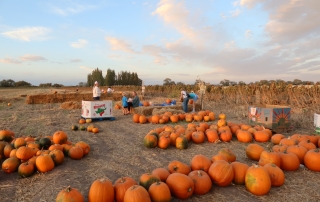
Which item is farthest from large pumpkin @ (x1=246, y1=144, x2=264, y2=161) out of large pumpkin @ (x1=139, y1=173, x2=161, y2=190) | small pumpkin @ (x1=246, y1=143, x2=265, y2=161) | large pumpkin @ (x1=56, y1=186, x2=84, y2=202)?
large pumpkin @ (x1=56, y1=186, x2=84, y2=202)

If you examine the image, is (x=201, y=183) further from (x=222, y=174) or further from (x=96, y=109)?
(x=96, y=109)

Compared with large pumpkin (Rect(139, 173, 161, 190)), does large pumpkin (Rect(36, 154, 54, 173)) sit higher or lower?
lower

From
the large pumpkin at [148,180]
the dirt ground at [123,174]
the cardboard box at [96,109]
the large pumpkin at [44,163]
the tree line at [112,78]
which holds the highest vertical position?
the tree line at [112,78]

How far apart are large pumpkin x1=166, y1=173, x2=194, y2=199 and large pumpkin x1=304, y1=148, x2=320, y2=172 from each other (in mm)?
2605

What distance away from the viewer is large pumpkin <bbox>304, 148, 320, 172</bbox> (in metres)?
4.26

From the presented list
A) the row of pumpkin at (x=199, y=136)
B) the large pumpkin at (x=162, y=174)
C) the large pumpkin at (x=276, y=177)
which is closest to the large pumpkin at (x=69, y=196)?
the large pumpkin at (x=162, y=174)

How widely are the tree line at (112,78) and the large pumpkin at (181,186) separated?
6623 cm

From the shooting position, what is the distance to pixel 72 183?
3838 mm

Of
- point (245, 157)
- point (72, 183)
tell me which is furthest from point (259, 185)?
point (72, 183)

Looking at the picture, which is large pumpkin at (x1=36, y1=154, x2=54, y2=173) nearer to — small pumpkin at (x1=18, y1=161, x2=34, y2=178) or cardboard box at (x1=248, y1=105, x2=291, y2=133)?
small pumpkin at (x1=18, y1=161, x2=34, y2=178)

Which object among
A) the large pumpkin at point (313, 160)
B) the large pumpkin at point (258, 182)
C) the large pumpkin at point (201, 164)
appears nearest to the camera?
the large pumpkin at point (258, 182)

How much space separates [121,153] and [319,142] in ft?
15.7

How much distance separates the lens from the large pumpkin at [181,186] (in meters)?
3.21

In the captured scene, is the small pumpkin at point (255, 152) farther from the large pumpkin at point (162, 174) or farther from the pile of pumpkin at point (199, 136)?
the large pumpkin at point (162, 174)
